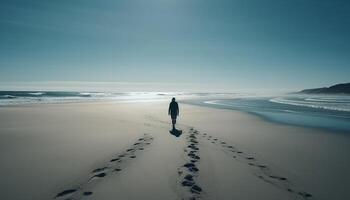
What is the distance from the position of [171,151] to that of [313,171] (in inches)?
180

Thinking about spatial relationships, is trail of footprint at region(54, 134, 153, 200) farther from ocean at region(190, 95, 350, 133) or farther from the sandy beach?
ocean at region(190, 95, 350, 133)

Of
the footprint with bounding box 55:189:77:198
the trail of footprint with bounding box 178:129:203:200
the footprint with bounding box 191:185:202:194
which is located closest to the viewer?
the footprint with bounding box 55:189:77:198

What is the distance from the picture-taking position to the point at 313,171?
300 inches

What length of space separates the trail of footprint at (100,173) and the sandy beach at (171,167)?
0.02 m

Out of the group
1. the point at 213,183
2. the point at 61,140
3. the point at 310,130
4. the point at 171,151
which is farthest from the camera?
the point at 310,130

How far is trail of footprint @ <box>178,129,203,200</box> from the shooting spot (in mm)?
5945

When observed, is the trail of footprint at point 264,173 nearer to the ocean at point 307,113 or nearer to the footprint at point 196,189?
the footprint at point 196,189

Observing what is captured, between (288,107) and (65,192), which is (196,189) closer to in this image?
(65,192)

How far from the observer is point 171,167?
7.79 meters

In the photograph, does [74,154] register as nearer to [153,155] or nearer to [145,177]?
[153,155]

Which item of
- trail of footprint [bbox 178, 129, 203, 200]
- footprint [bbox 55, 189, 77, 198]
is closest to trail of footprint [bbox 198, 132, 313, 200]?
trail of footprint [bbox 178, 129, 203, 200]

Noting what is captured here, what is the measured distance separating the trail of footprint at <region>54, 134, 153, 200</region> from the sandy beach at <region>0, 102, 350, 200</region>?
2 cm

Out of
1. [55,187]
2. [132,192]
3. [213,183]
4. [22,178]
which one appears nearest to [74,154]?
[22,178]

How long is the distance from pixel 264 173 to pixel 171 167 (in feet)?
8.47
